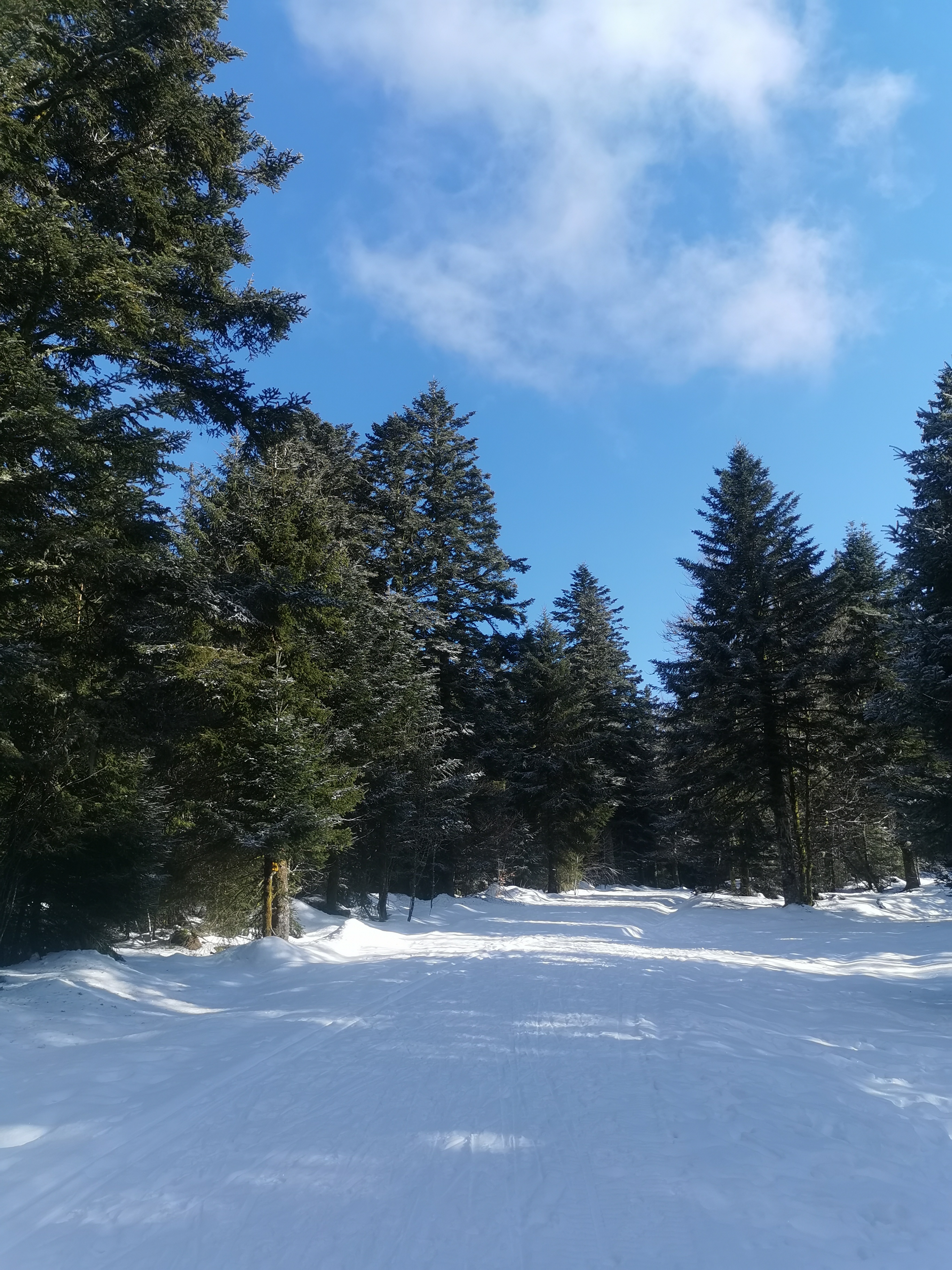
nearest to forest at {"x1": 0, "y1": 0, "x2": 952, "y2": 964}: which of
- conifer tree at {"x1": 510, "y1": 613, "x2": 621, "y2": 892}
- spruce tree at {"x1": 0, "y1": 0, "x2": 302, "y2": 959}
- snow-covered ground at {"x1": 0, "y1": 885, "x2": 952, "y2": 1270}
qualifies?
spruce tree at {"x1": 0, "y1": 0, "x2": 302, "y2": 959}

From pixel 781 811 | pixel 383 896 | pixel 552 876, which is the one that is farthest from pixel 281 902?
pixel 552 876

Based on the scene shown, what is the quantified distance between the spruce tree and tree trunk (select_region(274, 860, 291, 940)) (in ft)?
7.61

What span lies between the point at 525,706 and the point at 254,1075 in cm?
3214

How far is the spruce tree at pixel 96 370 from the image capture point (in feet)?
24.2

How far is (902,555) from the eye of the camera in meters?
12.6

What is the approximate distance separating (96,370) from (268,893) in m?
9.31

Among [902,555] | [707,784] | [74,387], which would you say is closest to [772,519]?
[707,784]

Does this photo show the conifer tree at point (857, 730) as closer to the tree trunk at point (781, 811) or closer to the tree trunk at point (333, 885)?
the tree trunk at point (781, 811)

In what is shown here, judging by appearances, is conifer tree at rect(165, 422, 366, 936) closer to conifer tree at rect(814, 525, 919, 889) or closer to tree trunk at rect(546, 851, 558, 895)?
conifer tree at rect(814, 525, 919, 889)

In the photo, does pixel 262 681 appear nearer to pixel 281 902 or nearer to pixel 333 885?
pixel 281 902

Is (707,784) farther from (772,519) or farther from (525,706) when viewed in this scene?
(525,706)

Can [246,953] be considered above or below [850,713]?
below

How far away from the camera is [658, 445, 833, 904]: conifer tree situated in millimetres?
21188

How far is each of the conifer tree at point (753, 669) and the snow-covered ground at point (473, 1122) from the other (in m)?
11.5
